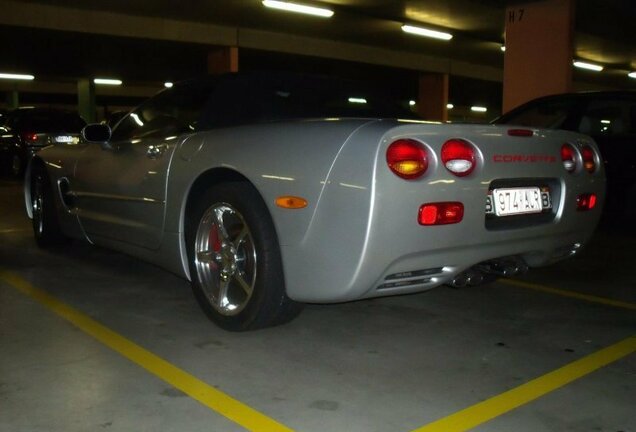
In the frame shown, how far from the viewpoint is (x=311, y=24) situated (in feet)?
52.2

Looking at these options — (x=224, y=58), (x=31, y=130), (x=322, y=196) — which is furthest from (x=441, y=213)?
(x=224, y=58)

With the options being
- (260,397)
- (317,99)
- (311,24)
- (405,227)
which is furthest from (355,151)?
(311,24)

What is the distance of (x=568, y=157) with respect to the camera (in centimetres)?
367

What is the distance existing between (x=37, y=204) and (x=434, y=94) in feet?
63.4

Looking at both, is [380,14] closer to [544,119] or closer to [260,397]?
[544,119]

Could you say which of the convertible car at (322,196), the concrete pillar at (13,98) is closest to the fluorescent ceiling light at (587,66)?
the convertible car at (322,196)

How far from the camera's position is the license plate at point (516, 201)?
3.27m

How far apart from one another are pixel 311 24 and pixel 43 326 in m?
13.2

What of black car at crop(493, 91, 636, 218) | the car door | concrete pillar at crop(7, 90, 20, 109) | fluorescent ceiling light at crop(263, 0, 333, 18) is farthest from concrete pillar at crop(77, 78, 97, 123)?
the car door

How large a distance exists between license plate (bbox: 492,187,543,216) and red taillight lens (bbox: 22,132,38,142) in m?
11.7

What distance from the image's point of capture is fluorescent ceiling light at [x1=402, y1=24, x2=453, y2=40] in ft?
51.0

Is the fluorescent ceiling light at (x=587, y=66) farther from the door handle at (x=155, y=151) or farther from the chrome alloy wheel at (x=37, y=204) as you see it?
the door handle at (x=155, y=151)

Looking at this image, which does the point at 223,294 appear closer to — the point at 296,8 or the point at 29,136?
the point at 296,8

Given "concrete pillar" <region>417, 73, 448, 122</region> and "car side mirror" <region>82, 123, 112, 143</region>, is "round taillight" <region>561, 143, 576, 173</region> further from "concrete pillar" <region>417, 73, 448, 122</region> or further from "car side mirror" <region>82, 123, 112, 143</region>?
"concrete pillar" <region>417, 73, 448, 122</region>
